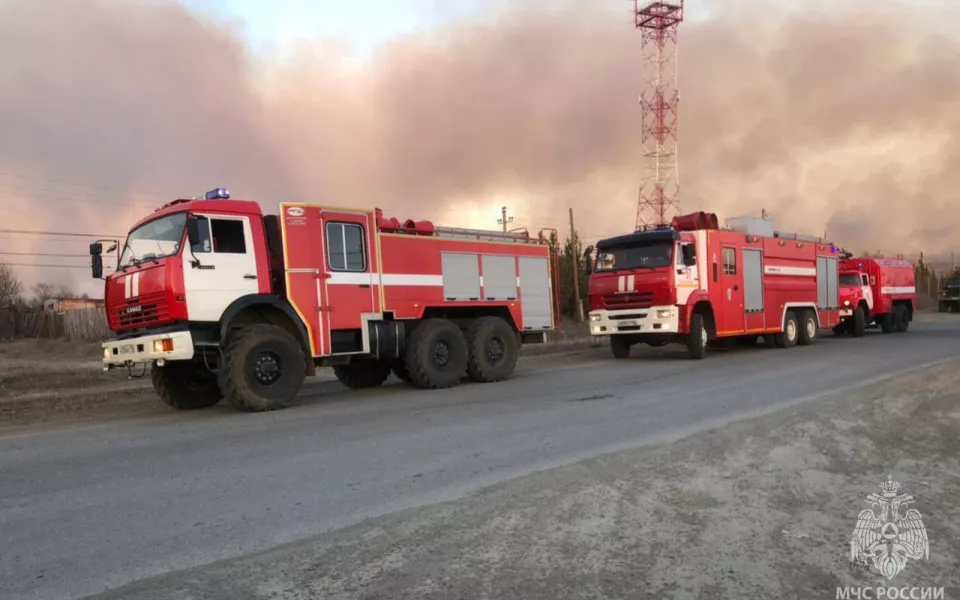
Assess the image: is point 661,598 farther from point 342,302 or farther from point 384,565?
point 342,302

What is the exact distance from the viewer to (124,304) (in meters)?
9.75

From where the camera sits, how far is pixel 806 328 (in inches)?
810

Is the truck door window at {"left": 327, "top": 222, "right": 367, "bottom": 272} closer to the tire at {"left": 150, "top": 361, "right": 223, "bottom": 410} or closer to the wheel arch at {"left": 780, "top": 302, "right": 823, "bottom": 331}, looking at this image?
the tire at {"left": 150, "top": 361, "right": 223, "bottom": 410}

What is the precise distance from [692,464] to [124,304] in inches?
323

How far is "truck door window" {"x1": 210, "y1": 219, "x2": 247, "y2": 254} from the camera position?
944cm

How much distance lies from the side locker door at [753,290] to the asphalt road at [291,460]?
5760 millimetres

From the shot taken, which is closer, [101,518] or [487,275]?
[101,518]

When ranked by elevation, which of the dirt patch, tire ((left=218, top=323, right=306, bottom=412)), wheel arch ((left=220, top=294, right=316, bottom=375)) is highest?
wheel arch ((left=220, top=294, right=316, bottom=375))

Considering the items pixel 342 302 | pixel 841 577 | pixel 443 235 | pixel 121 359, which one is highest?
pixel 443 235

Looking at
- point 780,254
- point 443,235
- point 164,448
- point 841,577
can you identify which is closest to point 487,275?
point 443,235

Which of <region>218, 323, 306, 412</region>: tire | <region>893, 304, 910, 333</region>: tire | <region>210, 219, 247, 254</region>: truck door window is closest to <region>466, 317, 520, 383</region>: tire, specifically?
<region>218, 323, 306, 412</region>: tire

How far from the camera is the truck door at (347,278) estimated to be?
1049 cm

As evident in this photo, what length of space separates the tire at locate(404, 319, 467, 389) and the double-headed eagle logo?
25.0 ft

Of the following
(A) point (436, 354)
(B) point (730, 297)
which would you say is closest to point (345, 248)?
(A) point (436, 354)
